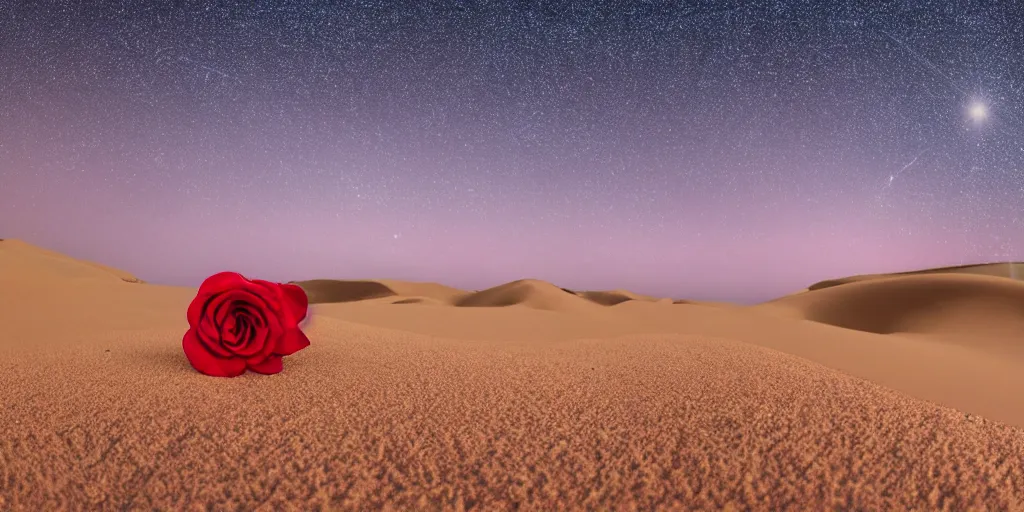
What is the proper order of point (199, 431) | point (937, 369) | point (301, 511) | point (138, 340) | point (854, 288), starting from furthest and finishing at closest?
point (854, 288) → point (937, 369) → point (138, 340) → point (199, 431) → point (301, 511)

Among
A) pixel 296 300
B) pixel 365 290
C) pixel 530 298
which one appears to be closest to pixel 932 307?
pixel 530 298

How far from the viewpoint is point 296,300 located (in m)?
2.17

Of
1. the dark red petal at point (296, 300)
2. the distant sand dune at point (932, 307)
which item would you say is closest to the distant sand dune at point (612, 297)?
the distant sand dune at point (932, 307)

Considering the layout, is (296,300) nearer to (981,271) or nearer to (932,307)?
(932,307)

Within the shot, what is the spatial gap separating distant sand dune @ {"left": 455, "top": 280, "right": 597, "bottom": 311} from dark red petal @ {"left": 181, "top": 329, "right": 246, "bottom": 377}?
9.36 meters

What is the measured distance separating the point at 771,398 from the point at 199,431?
180 centimetres

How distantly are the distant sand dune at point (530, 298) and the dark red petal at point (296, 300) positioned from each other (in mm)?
9217

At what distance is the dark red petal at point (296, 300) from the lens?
2139mm

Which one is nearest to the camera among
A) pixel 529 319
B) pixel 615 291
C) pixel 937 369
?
pixel 937 369

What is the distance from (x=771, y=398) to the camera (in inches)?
72.7

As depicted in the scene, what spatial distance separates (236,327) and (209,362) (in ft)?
0.52

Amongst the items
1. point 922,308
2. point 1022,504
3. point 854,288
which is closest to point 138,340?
point 1022,504

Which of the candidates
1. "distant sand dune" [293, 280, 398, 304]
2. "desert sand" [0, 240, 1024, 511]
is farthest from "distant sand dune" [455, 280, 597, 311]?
"desert sand" [0, 240, 1024, 511]

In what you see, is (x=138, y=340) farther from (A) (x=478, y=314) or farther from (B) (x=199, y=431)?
(A) (x=478, y=314)
